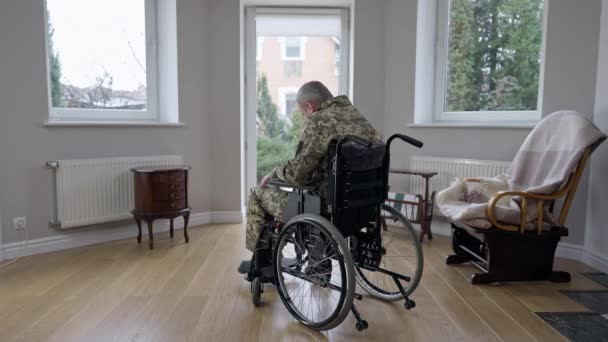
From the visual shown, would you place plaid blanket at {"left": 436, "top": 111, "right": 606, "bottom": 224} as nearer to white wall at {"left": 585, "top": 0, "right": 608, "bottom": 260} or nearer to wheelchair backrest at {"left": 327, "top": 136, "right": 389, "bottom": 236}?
white wall at {"left": 585, "top": 0, "right": 608, "bottom": 260}

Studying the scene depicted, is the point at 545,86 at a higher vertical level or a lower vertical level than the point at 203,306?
higher

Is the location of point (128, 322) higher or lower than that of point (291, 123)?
lower

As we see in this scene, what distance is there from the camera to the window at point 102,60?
3273 mm

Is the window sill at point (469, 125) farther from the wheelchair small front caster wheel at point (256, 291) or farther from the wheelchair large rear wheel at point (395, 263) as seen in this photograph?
the wheelchair small front caster wheel at point (256, 291)

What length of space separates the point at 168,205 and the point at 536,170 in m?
2.55

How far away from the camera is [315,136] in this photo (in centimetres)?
195

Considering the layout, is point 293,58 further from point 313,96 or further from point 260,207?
point 260,207

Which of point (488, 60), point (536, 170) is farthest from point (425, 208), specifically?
point (488, 60)

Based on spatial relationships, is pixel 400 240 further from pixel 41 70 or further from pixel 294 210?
pixel 41 70

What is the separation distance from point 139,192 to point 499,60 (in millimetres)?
3045

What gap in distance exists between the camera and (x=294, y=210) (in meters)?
2.06

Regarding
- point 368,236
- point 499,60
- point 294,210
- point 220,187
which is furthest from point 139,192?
point 499,60

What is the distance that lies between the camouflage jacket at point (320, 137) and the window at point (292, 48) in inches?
95.5

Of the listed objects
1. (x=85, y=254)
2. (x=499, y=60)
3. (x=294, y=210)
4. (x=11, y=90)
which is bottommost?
(x=85, y=254)
